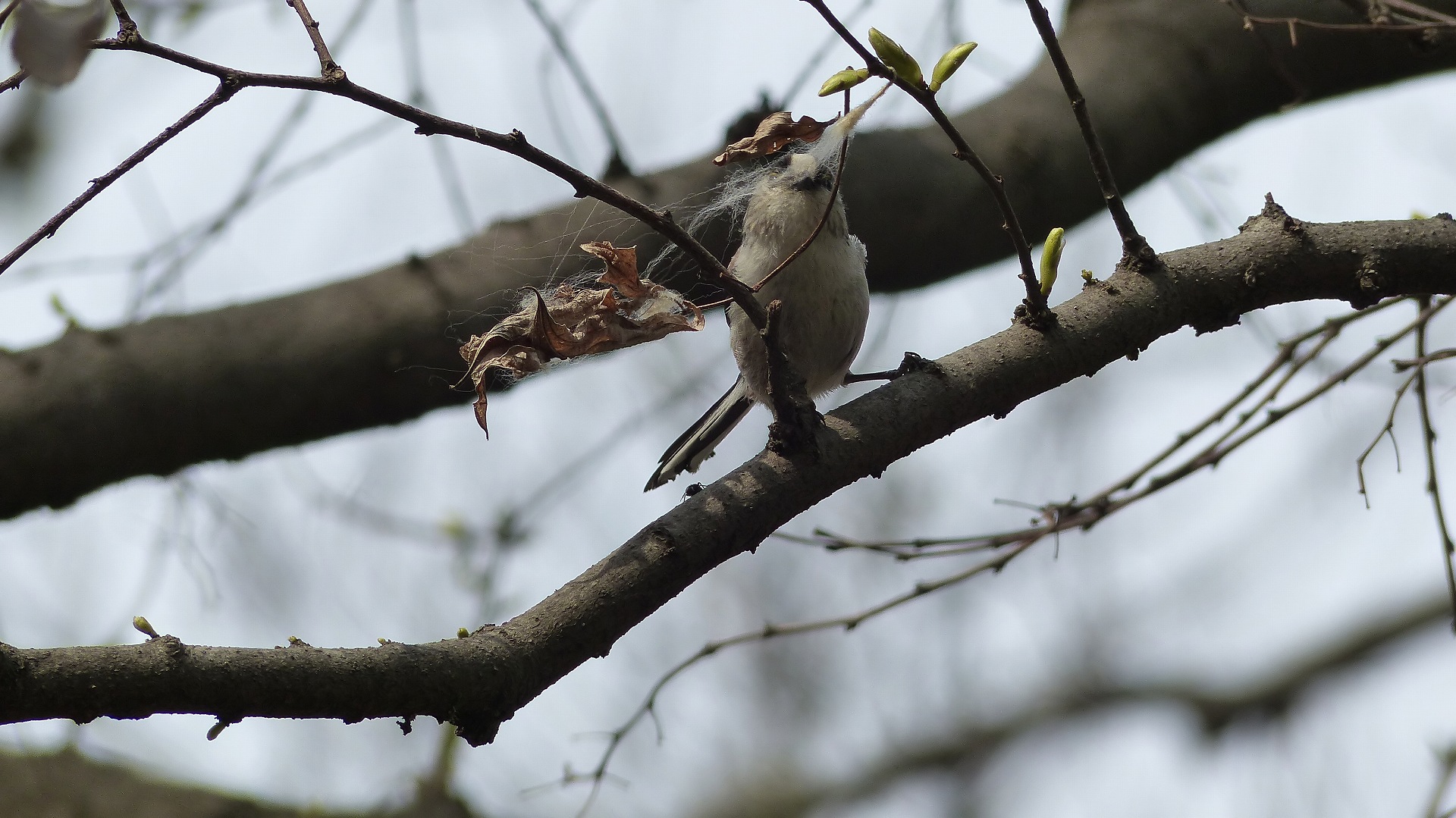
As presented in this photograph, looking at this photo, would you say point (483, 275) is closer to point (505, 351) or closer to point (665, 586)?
point (505, 351)

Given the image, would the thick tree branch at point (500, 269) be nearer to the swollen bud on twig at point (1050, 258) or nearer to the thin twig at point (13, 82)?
the swollen bud on twig at point (1050, 258)

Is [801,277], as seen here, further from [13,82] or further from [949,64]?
[13,82]

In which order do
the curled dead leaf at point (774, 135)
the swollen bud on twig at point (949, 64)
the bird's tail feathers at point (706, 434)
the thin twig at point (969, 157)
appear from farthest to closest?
the bird's tail feathers at point (706, 434) → the curled dead leaf at point (774, 135) → the swollen bud on twig at point (949, 64) → the thin twig at point (969, 157)

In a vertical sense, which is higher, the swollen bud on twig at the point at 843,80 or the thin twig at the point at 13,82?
the swollen bud on twig at the point at 843,80

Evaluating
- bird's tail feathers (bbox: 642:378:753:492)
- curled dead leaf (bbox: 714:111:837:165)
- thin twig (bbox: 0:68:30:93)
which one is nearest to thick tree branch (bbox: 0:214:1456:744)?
curled dead leaf (bbox: 714:111:837:165)

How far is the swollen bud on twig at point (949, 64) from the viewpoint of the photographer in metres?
1.76

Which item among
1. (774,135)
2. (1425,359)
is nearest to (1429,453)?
(1425,359)

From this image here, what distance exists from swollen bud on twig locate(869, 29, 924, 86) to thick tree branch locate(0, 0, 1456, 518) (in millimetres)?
1403

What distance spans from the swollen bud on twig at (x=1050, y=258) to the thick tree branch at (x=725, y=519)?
0.11 metres

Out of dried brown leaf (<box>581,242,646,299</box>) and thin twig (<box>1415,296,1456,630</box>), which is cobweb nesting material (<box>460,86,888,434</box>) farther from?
thin twig (<box>1415,296,1456,630</box>)

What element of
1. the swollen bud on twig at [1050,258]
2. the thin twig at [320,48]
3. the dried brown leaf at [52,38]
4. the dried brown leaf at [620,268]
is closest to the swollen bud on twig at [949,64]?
the swollen bud on twig at [1050,258]

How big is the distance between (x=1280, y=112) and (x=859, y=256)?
1.65m

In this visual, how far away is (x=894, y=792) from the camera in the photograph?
9.33 m

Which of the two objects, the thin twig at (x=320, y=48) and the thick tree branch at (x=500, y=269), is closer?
the thin twig at (x=320, y=48)
